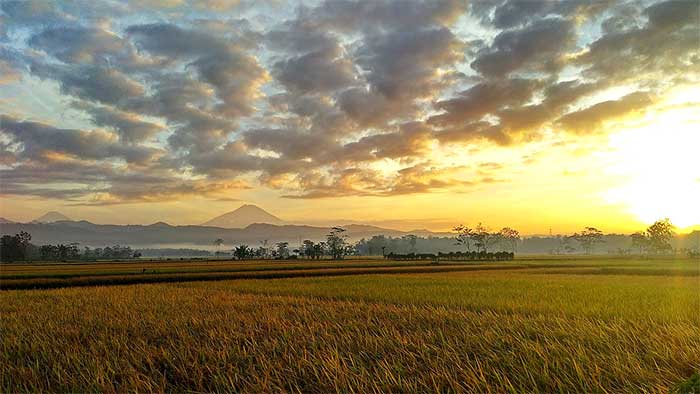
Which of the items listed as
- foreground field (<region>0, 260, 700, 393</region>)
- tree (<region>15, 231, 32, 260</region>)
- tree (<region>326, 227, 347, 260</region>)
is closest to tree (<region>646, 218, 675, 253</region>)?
tree (<region>326, 227, 347, 260</region>)

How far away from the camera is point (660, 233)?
139 m

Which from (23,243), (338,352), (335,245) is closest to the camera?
(338,352)

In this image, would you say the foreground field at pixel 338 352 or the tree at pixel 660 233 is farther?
the tree at pixel 660 233

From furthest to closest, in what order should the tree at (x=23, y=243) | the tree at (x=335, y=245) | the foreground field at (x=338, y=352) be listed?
the tree at (x=335, y=245) → the tree at (x=23, y=243) → the foreground field at (x=338, y=352)

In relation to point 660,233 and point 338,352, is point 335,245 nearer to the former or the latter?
point 660,233

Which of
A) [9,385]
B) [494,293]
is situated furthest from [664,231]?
[9,385]

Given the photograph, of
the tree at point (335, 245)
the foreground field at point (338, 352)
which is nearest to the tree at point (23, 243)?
the tree at point (335, 245)

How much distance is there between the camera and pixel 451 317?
13211mm

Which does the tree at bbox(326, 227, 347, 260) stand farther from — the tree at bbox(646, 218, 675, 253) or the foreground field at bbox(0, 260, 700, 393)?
the foreground field at bbox(0, 260, 700, 393)

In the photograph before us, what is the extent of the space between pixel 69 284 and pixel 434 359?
108ft

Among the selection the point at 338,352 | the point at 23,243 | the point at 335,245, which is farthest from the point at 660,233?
the point at 23,243

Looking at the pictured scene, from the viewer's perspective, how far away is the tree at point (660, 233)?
137375 millimetres

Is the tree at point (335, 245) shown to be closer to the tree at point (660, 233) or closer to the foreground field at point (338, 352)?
the tree at point (660, 233)

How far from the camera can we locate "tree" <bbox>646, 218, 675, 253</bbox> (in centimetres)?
13738
